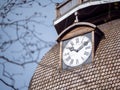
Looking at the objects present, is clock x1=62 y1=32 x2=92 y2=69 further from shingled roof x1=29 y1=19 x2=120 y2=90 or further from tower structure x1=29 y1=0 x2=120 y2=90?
shingled roof x1=29 y1=19 x2=120 y2=90

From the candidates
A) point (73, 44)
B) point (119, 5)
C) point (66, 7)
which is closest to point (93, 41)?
point (73, 44)

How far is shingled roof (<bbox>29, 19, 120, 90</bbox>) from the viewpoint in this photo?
36.7ft

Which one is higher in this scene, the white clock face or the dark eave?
the dark eave

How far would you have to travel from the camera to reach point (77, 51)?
13.1m

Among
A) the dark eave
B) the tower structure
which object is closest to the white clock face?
the tower structure

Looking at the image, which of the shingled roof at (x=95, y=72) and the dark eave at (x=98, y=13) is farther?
the dark eave at (x=98, y=13)

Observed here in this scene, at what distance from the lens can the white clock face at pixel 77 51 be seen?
1275 centimetres

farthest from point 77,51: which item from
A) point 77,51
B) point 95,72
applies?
point 95,72

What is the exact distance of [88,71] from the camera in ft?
39.0

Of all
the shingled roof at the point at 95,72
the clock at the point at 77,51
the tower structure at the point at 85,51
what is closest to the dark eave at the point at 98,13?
the tower structure at the point at 85,51

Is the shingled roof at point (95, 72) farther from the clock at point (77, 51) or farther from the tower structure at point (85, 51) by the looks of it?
the clock at point (77, 51)

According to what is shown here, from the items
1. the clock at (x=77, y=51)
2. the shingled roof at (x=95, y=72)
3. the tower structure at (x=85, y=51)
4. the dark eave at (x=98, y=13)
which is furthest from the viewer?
the dark eave at (x=98, y=13)

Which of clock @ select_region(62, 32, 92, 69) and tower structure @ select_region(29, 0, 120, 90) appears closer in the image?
tower structure @ select_region(29, 0, 120, 90)

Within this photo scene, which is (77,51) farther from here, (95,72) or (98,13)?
(98,13)
